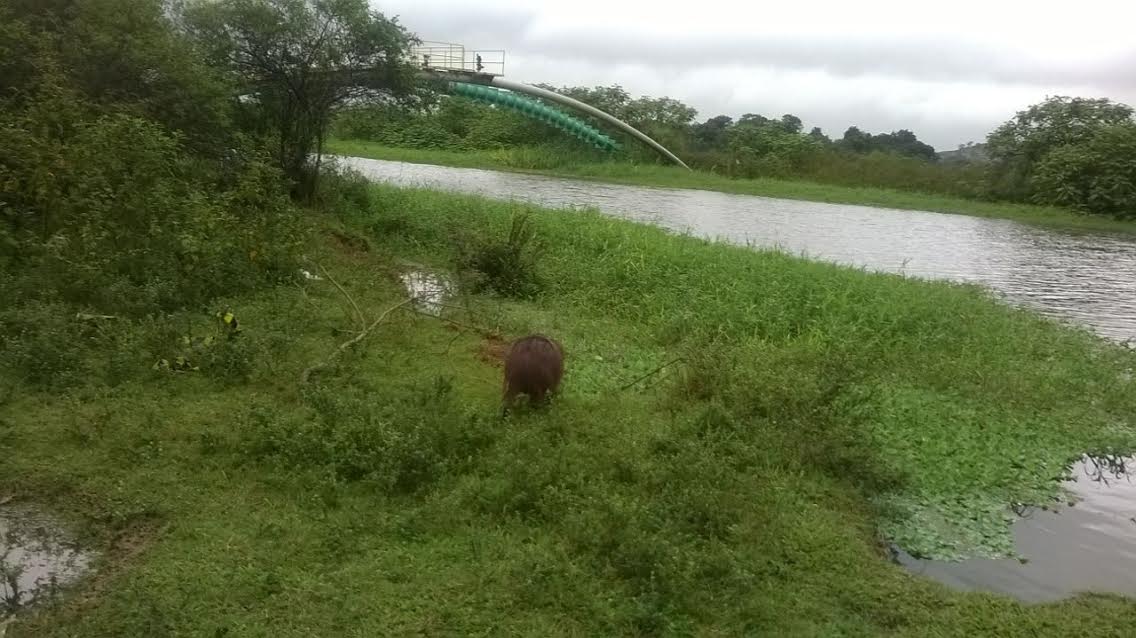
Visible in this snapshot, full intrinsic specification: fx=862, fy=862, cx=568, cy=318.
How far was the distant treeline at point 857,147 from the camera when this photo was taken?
23.9m

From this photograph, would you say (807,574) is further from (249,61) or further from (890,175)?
(890,175)

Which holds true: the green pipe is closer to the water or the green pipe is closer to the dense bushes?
the water

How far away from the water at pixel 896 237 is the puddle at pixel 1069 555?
17.6ft

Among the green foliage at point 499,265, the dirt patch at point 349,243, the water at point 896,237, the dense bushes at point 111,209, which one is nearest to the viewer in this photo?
the dense bushes at point 111,209

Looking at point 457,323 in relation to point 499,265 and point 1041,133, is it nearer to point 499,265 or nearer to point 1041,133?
point 499,265

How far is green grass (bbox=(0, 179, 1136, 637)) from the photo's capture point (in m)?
3.51

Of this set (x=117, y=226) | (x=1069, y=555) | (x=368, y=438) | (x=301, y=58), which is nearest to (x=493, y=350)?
(x=368, y=438)

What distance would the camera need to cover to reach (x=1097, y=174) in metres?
23.6

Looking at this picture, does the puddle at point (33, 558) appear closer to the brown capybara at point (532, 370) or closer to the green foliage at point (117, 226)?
the brown capybara at point (532, 370)

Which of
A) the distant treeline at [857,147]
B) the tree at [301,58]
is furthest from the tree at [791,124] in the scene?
the tree at [301,58]

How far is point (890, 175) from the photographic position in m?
29.0

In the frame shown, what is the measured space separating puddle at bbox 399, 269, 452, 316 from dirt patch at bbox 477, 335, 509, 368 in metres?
0.86

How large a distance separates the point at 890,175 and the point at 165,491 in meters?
28.5

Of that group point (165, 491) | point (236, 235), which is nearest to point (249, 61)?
point (236, 235)
